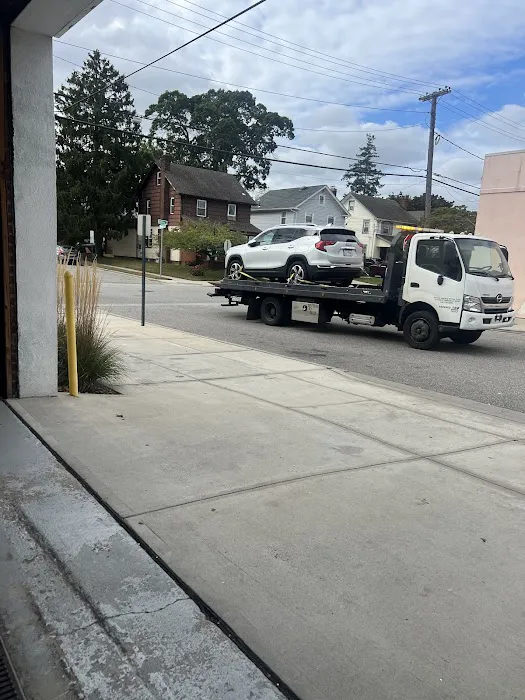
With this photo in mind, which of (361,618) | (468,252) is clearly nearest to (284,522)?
(361,618)

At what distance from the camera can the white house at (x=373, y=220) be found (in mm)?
61031

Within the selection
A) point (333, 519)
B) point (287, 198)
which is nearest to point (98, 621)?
point (333, 519)

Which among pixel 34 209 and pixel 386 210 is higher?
pixel 386 210

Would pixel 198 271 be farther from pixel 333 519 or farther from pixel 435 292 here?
pixel 333 519

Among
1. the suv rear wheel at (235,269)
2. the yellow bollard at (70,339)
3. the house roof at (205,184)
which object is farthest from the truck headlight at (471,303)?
the house roof at (205,184)

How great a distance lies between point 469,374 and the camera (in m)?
9.60

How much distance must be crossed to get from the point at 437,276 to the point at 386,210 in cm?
5417

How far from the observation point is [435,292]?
11453mm

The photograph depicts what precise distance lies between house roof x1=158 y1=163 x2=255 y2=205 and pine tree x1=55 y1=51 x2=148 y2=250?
435 centimetres

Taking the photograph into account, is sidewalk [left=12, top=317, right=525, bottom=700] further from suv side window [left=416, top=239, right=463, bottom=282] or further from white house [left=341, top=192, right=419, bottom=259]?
white house [left=341, top=192, right=419, bottom=259]

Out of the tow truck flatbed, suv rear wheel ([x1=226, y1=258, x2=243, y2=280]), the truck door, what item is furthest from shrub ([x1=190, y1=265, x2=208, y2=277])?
the truck door

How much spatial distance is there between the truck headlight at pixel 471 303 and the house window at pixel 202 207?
125 feet

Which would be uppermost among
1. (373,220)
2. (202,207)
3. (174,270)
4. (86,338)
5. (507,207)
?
(373,220)

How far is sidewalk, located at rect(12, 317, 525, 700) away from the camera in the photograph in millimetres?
2422
